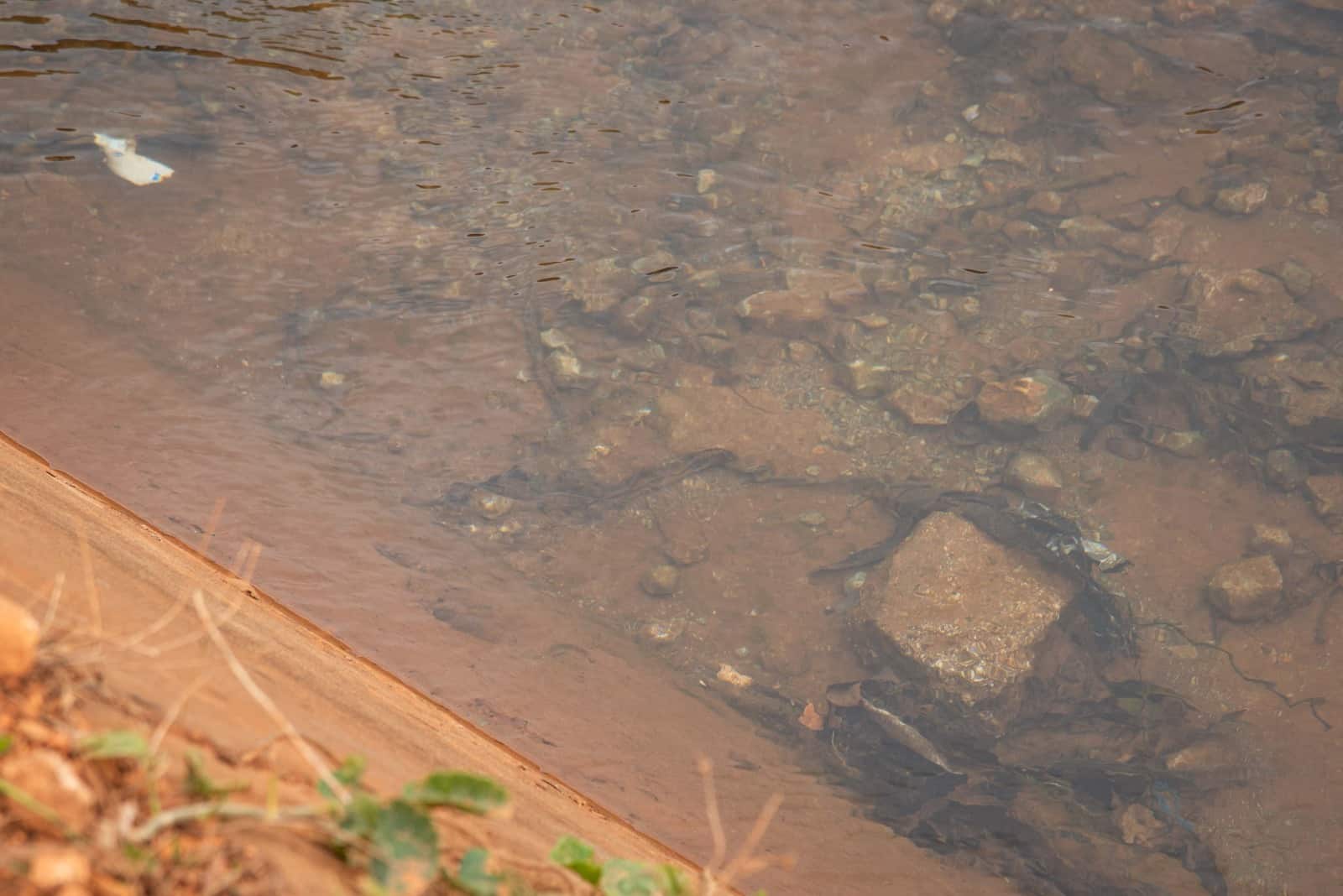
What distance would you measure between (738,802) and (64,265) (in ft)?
18.0

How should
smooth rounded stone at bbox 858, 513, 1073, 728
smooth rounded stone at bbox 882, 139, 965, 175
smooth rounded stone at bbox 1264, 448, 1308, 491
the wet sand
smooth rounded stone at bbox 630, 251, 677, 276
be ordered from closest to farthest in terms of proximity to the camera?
the wet sand
smooth rounded stone at bbox 858, 513, 1073, 728
smooth rounded stone at bbox 1264, 448, 1308, 491
smooth rounded stone at bbox 630, 251, 677, 276
smooth rounded stone at bbox 882, 139, 965, 175

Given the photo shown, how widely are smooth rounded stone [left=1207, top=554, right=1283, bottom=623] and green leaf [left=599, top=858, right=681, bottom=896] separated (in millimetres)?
4865

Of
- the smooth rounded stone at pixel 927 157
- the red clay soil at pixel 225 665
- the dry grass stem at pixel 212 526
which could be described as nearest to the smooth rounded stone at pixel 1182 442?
the smooth rounded stone at pixel 927 157

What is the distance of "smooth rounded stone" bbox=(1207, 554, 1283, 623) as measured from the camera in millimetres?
5180

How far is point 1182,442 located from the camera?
230 inches

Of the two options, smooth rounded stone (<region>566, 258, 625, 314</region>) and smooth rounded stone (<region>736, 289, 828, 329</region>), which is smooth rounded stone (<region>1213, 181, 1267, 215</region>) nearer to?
smooth rounded stone (<region>736, 289, 828, 329</region>)

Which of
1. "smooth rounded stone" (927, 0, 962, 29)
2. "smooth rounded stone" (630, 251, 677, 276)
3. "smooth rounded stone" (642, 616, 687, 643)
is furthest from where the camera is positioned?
"smooth rounded stone" (927, 0, 962, 29)

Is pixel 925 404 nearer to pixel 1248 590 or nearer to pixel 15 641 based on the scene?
pixel 1248 590

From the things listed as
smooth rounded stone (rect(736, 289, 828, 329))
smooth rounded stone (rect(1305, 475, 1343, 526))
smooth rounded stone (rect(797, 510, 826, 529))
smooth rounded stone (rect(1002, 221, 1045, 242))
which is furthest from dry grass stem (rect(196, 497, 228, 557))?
smooth rounded stone (rect(1305, 475, 1343, 526))

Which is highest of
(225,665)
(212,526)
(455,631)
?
(225,665)

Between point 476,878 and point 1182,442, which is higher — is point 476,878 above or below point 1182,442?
above

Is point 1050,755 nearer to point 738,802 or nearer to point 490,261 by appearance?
point 738,802

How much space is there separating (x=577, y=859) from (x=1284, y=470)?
5921mm

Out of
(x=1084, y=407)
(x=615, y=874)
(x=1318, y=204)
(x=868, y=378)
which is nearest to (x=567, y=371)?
(x=868, y=378)
